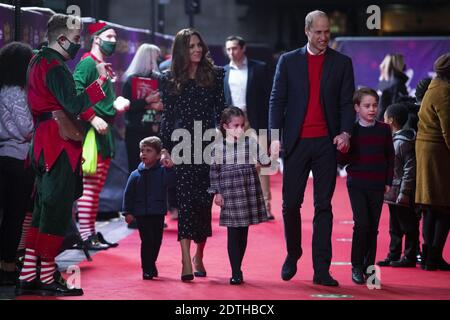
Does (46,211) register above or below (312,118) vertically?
below

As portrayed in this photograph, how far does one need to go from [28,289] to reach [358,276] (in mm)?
2625

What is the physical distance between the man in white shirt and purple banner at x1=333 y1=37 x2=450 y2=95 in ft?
25.1

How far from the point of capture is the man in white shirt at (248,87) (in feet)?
45.0

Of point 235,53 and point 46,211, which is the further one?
point 235,53

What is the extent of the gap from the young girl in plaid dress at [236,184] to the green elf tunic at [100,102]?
1893 mm

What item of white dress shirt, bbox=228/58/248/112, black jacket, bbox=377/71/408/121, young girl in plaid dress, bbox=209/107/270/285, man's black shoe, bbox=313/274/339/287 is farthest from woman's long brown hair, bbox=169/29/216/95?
black jacket, bbox=377/71/408/121

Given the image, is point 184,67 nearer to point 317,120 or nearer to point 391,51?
point 317,120

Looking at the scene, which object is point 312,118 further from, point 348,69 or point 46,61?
point 46,61

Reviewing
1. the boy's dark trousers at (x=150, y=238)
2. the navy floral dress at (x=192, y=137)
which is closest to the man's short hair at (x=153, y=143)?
Result: the navy floral dress at (x=192, y=137)

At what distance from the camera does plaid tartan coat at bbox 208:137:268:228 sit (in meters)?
9.22

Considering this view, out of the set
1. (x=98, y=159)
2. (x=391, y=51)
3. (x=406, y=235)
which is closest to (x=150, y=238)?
(x=98, y=159)
